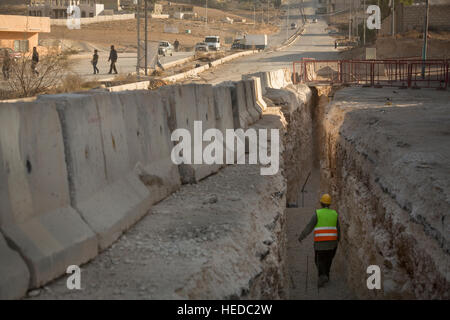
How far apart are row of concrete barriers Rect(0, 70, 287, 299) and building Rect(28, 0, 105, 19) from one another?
86.8 m

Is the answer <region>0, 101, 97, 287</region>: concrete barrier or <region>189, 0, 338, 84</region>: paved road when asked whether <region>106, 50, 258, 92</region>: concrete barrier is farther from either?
<region>0, 101, 97, 287</region>: concrete barrier

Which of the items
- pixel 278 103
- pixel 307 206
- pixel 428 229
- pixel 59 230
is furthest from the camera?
pixel 278 103

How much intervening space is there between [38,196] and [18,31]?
137ft

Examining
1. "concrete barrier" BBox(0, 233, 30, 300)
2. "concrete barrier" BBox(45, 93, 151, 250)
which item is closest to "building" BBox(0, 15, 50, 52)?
"concrete barrier" BBox(45, 93, 151, 250)

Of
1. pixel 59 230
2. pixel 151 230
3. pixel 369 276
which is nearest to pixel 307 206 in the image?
pixel 369 276

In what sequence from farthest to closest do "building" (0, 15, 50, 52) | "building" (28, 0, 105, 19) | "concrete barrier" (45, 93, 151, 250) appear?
"building" (28, 0, 105, 19) < "building" (0, 15, 50, 52) < "concrete barrier" (45, 93, 151, 250)

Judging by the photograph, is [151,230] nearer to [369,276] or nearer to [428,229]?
[428,229]

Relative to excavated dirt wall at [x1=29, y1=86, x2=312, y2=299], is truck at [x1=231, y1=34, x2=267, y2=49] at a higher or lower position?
higher

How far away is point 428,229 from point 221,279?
9.24ft

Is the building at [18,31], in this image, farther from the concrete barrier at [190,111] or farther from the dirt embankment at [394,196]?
the concrete barrier at [190,111]

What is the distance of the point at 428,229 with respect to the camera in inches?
296

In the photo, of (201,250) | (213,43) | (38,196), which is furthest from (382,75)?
(213,43)

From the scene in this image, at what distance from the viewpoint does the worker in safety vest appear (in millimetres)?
10406

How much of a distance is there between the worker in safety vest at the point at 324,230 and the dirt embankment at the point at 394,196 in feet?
1.78
